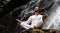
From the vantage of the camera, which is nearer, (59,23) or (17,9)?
(59,23)

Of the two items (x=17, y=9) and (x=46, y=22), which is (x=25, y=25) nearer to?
(x=46, y=22)

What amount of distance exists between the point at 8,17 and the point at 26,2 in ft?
2.53

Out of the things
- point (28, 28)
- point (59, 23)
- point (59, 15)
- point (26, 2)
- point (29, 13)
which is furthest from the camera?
point (26, 2)

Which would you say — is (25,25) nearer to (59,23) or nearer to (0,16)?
(59,23)

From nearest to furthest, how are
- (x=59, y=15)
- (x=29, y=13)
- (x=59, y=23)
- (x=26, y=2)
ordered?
1. (x=59, y=23)
2. (x=59, y=15)
3. (x=29, y=13)
4. (x=26, y=2)

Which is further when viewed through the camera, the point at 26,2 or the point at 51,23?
the point at 26,2

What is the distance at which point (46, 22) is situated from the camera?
12.6ft

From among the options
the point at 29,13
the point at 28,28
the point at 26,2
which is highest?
the point at 26,2

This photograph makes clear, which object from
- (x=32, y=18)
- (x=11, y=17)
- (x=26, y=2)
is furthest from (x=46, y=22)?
(x=26, y=2)

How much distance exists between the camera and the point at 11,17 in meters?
4.67

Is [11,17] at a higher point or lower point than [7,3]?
lower

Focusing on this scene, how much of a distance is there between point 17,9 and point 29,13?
638mm

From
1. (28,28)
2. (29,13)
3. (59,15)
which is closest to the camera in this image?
(28,28)

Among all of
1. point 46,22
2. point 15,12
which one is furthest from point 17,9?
point 46,22
